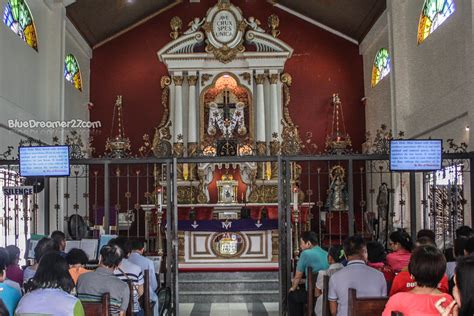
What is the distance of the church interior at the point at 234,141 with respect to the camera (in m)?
7.51

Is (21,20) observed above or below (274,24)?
below

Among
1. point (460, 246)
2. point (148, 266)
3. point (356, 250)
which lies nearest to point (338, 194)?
point (148, 266)

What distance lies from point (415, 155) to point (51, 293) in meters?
5.31

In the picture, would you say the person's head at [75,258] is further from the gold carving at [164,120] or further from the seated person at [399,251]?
the gold carving at [164,120]

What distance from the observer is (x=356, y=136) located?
16141 millimetres

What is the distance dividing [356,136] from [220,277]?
721cm

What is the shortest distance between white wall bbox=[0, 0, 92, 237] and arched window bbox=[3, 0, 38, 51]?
0.14m

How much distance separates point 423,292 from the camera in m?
3.11

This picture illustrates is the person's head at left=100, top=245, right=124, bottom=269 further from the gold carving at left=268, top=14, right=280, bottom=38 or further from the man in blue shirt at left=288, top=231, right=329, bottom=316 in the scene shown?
the gold carving at left=268, top=14, right=280, bottom=38

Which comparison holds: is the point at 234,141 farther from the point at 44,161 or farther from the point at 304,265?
the point at 304,265

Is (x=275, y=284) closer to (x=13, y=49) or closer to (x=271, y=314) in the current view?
(x=271, y=314)

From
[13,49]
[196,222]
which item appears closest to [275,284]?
[196,222]

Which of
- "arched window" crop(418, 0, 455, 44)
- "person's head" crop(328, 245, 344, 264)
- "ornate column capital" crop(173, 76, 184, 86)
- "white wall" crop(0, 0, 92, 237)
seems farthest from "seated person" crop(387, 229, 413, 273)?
"ornate column capital" crop(173, 76, 184, 86)

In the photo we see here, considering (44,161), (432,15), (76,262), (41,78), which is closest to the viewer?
(76,262)
